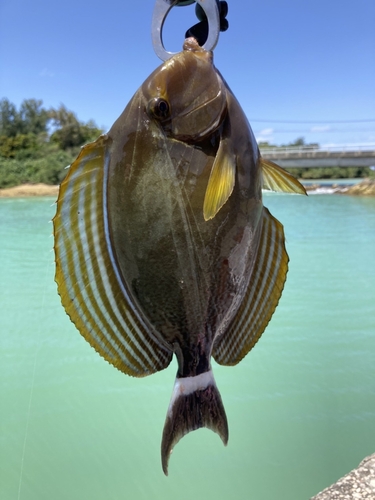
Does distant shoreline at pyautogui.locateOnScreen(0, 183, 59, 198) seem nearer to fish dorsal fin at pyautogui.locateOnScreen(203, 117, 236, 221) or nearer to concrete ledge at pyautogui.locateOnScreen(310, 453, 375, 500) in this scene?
concrete ledge at pyautogui.locateOnScreen(310, 453, 375, 500)

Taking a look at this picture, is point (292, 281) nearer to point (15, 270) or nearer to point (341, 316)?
point (341, 316)

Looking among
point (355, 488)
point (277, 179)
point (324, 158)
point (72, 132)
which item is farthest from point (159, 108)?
point (72, 132)

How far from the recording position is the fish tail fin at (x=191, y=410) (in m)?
1.16

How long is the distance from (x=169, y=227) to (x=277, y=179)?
38 centimetres

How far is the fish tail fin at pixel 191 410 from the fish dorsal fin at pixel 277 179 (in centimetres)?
56

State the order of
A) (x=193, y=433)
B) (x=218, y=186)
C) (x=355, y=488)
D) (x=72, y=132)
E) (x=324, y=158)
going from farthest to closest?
1. (x=72, y=132)
2. (x=324, y=158)
3. (x=193, y=433)
4. (x=355, y=488)
5. (x=218, y=186)

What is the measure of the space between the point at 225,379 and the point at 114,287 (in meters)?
3.98

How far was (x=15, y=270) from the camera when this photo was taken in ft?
30.9

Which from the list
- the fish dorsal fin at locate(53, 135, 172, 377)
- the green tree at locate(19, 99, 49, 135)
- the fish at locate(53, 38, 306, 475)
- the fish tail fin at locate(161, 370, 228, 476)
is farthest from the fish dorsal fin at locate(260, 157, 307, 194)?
the green tree at locate(19, 99, 49, 135)

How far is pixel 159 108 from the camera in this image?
3.58 feet

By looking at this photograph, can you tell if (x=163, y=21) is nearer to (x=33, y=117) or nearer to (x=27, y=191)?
(x=27, y=191)

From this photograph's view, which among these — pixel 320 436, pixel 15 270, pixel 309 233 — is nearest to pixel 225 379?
pixel 320 436

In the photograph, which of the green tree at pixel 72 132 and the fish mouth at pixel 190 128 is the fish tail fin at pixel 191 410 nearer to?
the fish mouth at pixel 190 128

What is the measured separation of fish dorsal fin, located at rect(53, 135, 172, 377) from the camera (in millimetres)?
1090
